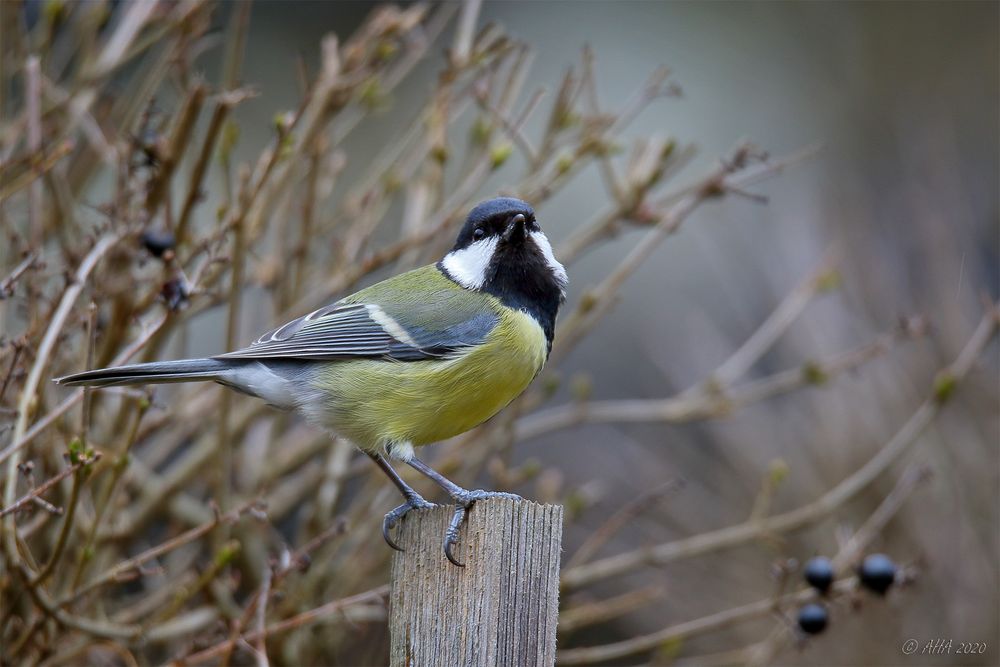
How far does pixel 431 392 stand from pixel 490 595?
938mm

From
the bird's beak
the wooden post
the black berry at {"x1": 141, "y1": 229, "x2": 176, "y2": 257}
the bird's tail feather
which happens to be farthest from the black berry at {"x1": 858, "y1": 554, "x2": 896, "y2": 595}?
the black berry at {"x1": 141, "y1": 229, "x2": 176, "y2": 257}

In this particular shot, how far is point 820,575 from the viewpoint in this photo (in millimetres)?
2938

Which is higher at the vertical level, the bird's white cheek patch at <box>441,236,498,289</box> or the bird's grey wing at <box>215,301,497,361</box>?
the bird's white cheek patch at <box>441,236,498,289</box>

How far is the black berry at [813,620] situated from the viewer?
2.96 m

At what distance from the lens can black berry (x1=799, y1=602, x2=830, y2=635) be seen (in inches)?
117

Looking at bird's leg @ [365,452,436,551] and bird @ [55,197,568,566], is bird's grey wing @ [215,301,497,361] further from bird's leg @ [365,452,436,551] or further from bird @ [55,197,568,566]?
bird's leg @ [365,452,436,551]

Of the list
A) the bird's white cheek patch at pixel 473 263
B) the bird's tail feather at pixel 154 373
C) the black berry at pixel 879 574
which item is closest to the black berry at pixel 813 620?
the black berry at pixel 879 574

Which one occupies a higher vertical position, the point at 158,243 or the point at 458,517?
the point at 158,243

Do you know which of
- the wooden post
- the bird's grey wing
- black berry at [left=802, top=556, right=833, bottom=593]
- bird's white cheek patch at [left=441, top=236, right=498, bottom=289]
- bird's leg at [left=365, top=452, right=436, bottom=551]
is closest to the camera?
the wooden post

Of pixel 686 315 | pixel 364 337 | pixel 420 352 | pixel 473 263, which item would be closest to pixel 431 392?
pixel 420 352

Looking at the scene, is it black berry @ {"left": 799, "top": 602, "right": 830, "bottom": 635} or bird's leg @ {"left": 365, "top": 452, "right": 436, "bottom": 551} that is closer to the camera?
bird's leg @ {"left": 365, "top": 452, "right": 436, "bottom": 551}

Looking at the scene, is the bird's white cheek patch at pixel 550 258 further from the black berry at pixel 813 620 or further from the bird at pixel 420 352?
the black berry at pixel 813 620

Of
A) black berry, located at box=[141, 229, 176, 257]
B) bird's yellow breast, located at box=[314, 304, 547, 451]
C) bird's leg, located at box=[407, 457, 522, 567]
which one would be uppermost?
black berry, located at box=[141, 229, 176, 257]

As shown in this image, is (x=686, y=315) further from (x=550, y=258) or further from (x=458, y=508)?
(x=458, y=508)
